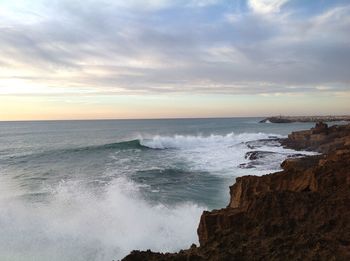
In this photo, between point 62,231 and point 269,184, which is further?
point 62,231

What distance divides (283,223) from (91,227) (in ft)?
29.3

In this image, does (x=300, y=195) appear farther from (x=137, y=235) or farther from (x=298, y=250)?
(x=137, y=235)

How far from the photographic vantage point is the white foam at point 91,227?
12.2m

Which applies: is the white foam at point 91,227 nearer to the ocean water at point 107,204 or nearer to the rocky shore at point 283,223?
the ocean water at point 107,204

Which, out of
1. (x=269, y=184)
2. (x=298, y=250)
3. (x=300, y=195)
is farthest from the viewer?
(x=269, y=184)

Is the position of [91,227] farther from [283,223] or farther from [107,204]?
[283,223]

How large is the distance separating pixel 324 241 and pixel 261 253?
1068 mm

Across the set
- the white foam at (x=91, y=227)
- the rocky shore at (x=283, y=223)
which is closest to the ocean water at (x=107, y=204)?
the white foam at (x=91, y=227)

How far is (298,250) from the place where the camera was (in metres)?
5.83

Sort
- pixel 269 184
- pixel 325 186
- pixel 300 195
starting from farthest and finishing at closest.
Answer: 1. pixel 269 184
2. pixel 325 186
3. pixel 300 195

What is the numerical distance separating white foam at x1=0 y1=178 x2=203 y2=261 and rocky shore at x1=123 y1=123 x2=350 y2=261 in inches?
150

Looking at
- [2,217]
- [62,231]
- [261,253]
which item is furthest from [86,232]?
[261,253]

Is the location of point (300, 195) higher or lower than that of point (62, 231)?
higher

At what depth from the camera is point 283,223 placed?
7.30 metres
